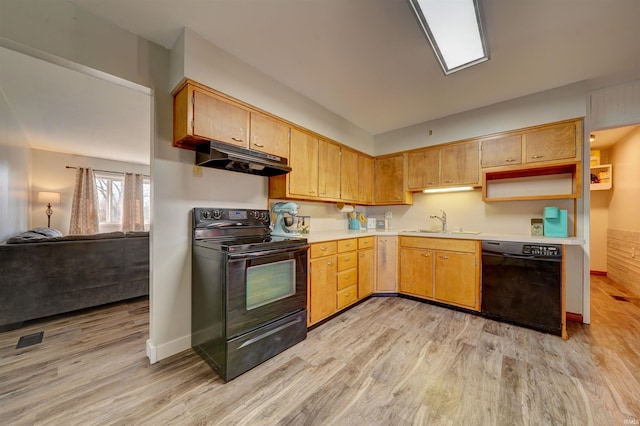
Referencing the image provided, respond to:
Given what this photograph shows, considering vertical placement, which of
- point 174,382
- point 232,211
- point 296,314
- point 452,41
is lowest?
point 174,382

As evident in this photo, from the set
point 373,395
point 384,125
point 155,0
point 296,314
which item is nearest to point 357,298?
point 296,314

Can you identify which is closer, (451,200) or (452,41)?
(452,41)

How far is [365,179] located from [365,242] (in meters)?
1.16

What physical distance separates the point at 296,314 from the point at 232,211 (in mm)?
1181

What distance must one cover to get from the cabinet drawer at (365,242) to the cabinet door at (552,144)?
2057 millimetres

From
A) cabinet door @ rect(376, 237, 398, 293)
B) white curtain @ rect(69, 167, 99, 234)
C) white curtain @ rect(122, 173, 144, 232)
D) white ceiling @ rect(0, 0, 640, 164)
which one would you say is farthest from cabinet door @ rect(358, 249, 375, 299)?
white curtain @ rect(69, 167, 99, 234)

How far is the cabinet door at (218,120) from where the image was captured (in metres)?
1.93

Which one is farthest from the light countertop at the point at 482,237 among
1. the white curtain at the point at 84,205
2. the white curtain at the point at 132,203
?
the white curtain at the point at 84,205

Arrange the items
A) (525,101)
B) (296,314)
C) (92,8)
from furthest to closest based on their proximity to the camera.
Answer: (525,101)
(296,314)
(92,8)

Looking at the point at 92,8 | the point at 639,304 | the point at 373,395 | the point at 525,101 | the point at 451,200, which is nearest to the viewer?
the point at 373,395

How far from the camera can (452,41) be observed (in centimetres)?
184

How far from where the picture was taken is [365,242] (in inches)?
129

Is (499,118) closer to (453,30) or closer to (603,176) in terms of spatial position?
(453,30)

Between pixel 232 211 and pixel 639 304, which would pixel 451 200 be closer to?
pixel 639 304
